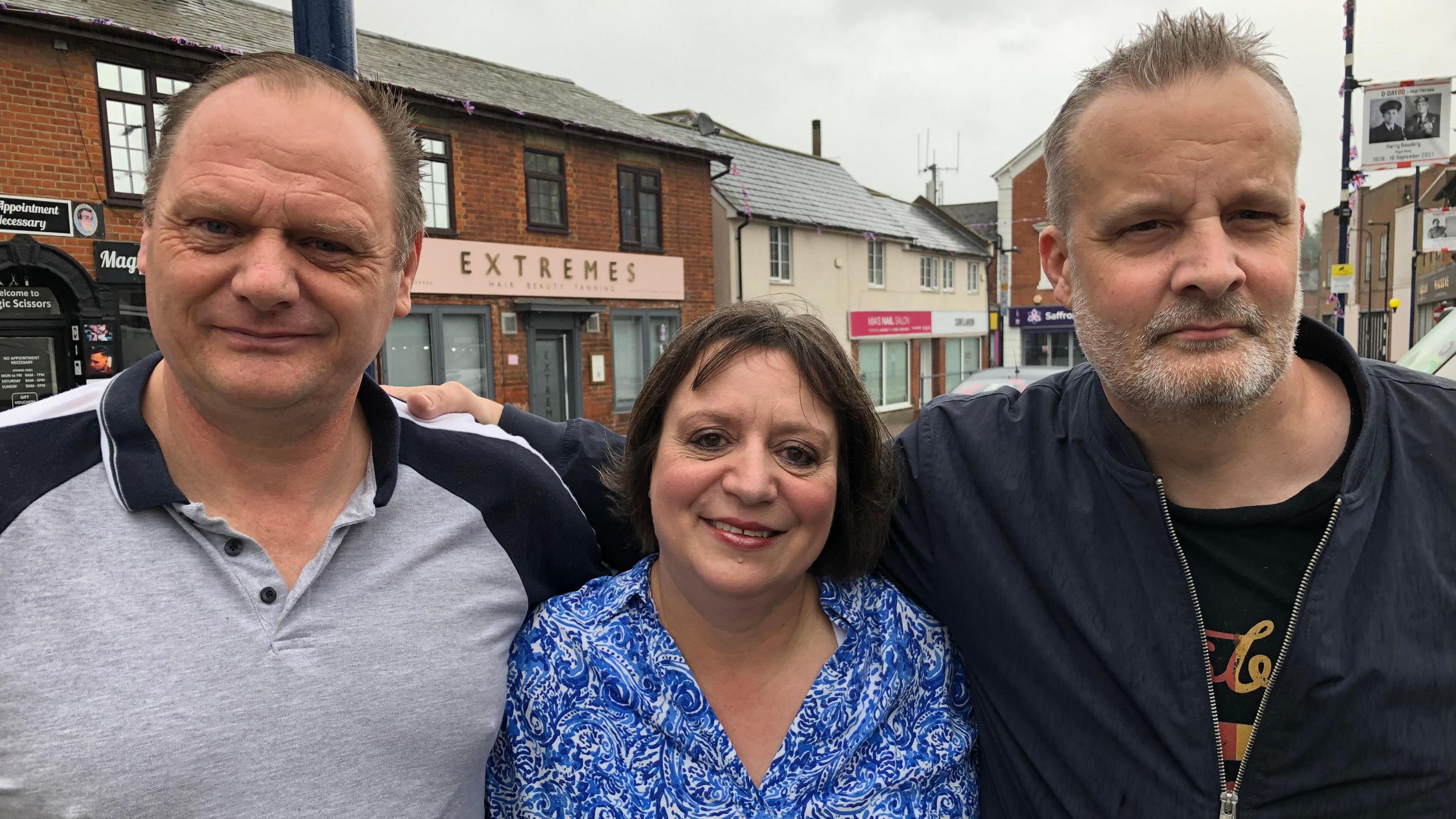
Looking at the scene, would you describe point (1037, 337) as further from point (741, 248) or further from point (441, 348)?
point (441, 348)

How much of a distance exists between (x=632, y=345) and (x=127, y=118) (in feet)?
30.9

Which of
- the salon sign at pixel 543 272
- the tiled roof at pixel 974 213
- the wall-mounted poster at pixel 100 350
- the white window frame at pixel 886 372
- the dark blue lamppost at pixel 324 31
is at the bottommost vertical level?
the white window frame at pixel 886 372

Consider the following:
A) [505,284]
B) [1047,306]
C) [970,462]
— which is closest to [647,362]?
[505,284]

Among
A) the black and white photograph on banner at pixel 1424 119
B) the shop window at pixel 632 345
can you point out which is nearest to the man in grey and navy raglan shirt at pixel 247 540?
the black and white photograph on banner at pixel 1424 119

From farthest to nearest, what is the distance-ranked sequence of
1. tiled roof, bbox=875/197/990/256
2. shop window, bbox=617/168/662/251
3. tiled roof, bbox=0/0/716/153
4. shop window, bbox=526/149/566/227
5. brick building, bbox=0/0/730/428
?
1. tiled roof, bbox=875/197/990/256
2. shop window, bbox=617/168/662/251
3. shop window, bbox=526/149/566/227
4. tiled roof, bbox=0/0/716/153
5. brick building, bbox=0/0/730/428

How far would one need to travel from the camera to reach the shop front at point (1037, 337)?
35188mm

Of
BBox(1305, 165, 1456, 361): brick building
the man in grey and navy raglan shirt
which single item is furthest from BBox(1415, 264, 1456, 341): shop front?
the man in grey and navy raglan shirt

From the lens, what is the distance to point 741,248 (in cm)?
2075

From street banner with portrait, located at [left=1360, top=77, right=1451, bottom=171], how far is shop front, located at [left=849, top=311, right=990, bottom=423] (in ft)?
39.7

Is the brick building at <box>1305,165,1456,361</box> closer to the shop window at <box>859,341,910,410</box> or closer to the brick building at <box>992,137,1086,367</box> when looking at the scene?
the brick building at <box>992,137,1086,367</box>

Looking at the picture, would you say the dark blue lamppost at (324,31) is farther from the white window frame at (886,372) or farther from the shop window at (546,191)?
the white window frame at (886,372)

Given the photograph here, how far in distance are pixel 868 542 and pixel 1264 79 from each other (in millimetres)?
1373

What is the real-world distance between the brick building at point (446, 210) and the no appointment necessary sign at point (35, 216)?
0.02 metres

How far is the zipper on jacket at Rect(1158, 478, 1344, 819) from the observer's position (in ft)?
5.77
